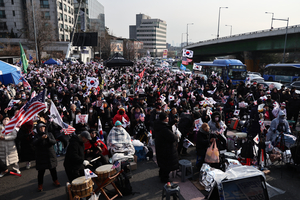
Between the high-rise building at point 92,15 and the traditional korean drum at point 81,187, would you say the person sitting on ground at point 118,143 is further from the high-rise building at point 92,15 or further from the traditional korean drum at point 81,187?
the high-rise building at point 92,15

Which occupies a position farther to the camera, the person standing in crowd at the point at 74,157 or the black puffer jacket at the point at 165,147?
the black puffer jacket at the point at 165,147

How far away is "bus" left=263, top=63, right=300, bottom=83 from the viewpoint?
26769mm

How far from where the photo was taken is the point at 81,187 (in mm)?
4582

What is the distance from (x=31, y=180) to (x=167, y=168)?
13.1 feet

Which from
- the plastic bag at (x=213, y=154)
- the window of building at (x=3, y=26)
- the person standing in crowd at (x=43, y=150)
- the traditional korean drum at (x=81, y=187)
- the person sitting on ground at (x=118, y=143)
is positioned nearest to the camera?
the traditional korean drum at (x=81, y=187)

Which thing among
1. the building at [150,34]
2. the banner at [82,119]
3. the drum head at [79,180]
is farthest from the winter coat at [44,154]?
the building at [150,34]

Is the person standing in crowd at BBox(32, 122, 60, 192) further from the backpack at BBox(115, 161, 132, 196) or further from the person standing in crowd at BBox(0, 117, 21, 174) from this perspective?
the backpack at BBox(115, 161, 132, 196)

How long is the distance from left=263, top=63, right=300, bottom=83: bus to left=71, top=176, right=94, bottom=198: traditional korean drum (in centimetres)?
2970

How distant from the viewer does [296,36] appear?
31234 millimetres

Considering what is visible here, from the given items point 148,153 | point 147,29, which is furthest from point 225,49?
point 147,29

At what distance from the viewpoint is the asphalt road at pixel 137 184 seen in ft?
17.9

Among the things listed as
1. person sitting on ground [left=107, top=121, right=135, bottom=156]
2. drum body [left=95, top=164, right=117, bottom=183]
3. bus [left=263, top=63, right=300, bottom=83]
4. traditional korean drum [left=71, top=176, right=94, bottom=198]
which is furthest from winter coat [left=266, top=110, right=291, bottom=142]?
bus [left=263, top=63, right=300, bottom=83]

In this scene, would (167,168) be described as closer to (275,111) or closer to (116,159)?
(116,159)

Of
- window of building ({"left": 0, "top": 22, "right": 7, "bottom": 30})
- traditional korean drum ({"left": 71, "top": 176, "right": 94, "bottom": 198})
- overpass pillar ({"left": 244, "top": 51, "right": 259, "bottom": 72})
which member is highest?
window of building ({"left": 0, "top": 22, "right": 7, "bottom": 30})
